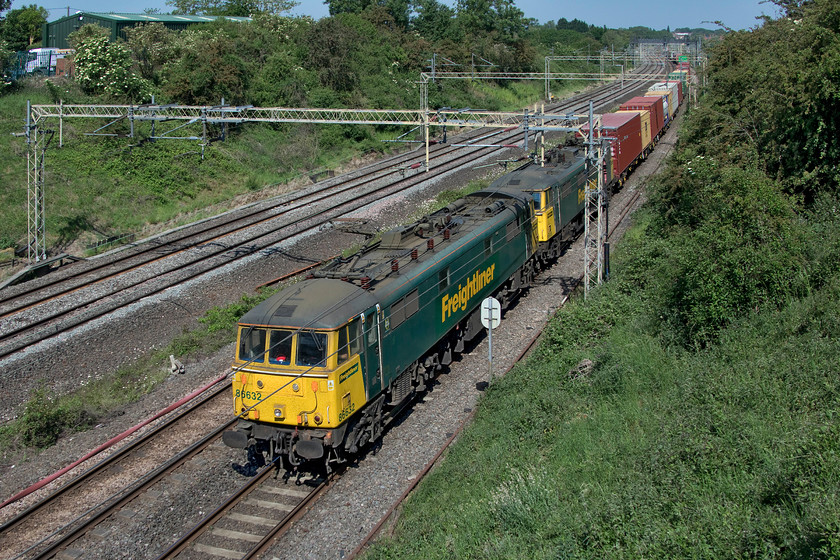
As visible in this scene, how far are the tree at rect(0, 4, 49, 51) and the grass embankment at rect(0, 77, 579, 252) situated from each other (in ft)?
82.8

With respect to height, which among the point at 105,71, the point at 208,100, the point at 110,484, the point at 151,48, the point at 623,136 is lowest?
the point at 110,484

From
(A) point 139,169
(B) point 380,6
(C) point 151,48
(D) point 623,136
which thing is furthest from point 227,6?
(D) point 623,136

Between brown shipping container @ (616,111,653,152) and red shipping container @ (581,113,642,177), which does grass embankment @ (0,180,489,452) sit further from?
brown shipping container @ (616,111,653,152)

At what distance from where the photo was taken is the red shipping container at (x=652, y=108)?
1613 inches

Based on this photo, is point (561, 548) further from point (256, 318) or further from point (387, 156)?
point (387, 156)

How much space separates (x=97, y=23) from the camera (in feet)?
181

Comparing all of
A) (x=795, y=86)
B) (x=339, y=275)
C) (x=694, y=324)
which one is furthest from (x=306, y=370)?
(x=795, y=86)

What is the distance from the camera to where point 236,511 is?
11984 mm

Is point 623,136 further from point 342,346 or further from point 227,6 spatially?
point 227,6

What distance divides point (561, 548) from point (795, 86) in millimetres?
14298

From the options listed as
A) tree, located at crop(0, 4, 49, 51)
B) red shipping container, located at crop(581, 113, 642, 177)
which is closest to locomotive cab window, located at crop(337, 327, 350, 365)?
red shipping container, located at crop(581, 113, 642, 177)

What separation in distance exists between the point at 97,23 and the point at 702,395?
57.4 m

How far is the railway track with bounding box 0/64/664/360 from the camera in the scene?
21.2 metres

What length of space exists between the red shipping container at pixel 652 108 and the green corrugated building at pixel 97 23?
121ft
